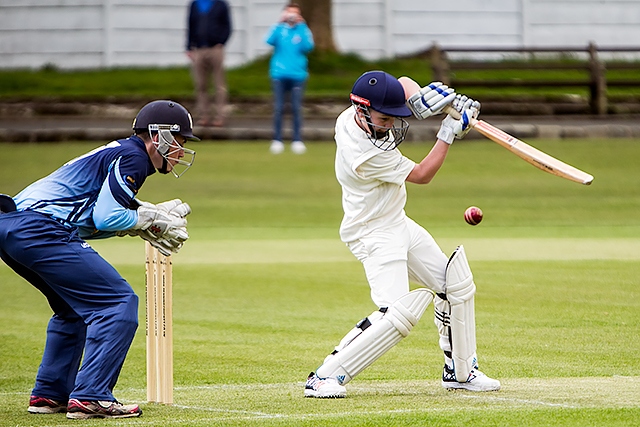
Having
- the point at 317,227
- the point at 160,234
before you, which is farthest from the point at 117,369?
the point at 317,227

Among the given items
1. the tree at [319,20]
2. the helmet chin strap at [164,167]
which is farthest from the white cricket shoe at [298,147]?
the helmet chin strap at [164,167]

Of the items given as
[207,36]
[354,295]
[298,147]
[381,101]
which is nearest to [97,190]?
[381,101]

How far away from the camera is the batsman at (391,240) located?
16.8ft

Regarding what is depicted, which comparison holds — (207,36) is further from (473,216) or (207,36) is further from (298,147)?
(473,216)

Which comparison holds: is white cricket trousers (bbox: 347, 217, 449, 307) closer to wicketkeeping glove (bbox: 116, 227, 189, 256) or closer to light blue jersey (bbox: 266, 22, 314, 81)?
wicketkeeping glove (bbox: 116, 227, 189, 256)

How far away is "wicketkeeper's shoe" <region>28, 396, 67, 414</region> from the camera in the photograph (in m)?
5.08

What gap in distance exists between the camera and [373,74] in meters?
5.29

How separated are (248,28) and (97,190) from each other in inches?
735

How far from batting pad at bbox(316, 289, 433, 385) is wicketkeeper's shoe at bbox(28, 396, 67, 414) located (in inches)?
45.7

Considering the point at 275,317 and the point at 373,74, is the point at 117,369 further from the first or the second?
the point at 275,317

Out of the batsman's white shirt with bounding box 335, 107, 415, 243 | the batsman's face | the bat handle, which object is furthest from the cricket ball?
the batsman's face

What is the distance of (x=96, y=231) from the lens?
510cm

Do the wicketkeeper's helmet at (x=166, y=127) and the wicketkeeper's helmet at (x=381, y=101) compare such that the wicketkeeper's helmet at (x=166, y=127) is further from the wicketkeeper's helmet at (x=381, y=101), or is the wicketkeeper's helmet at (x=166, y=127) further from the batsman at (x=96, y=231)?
the wicketkeeper's helmet at (x=381, y=101)

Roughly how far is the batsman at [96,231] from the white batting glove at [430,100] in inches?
40.7
